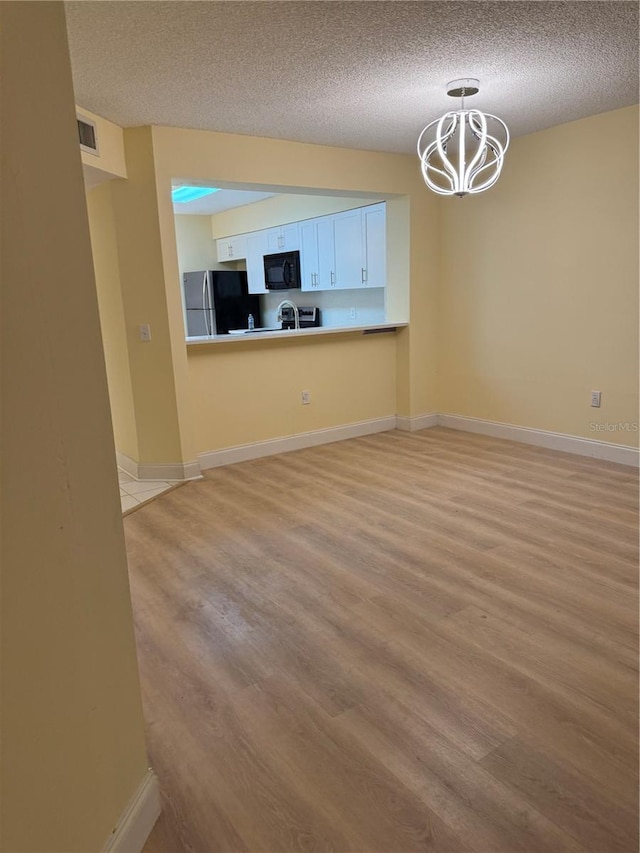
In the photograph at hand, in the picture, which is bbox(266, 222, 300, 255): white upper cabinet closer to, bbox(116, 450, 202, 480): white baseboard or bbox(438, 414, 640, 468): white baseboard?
bbox(438, 414, 640, 468): white baseboard

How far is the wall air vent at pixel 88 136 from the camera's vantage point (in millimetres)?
3199

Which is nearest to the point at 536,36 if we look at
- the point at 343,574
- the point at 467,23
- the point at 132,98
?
the point at 467,23

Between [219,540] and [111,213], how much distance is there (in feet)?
7.88

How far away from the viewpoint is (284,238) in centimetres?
639

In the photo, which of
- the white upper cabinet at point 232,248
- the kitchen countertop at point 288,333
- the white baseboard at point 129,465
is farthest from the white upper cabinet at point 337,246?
the white baseboard at point 129,465

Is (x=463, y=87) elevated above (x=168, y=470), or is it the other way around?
(x=463, y=87)

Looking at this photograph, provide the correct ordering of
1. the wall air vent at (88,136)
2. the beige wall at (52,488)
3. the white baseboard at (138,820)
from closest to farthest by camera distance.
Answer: the beige wall at (52,488)
the white baseboard at (138,820)
the wall air vent at (88,136)

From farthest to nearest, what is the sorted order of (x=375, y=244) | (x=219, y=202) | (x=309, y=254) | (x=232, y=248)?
1. (x=232, y=248)
2. (x=219, y=202)
3. (x=309, y=254)
4. (x=375, y=244)

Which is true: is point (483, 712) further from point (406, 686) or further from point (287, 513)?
point (287, 513)

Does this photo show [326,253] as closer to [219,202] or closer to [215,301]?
[219,202]

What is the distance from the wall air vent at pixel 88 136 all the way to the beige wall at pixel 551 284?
3.03 meters

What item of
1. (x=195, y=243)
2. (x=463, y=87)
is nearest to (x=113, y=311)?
(x=463, y=87)

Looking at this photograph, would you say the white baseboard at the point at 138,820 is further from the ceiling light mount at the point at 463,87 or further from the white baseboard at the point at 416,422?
the white baseboard at the point at 416,422

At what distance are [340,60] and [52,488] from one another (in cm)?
257
